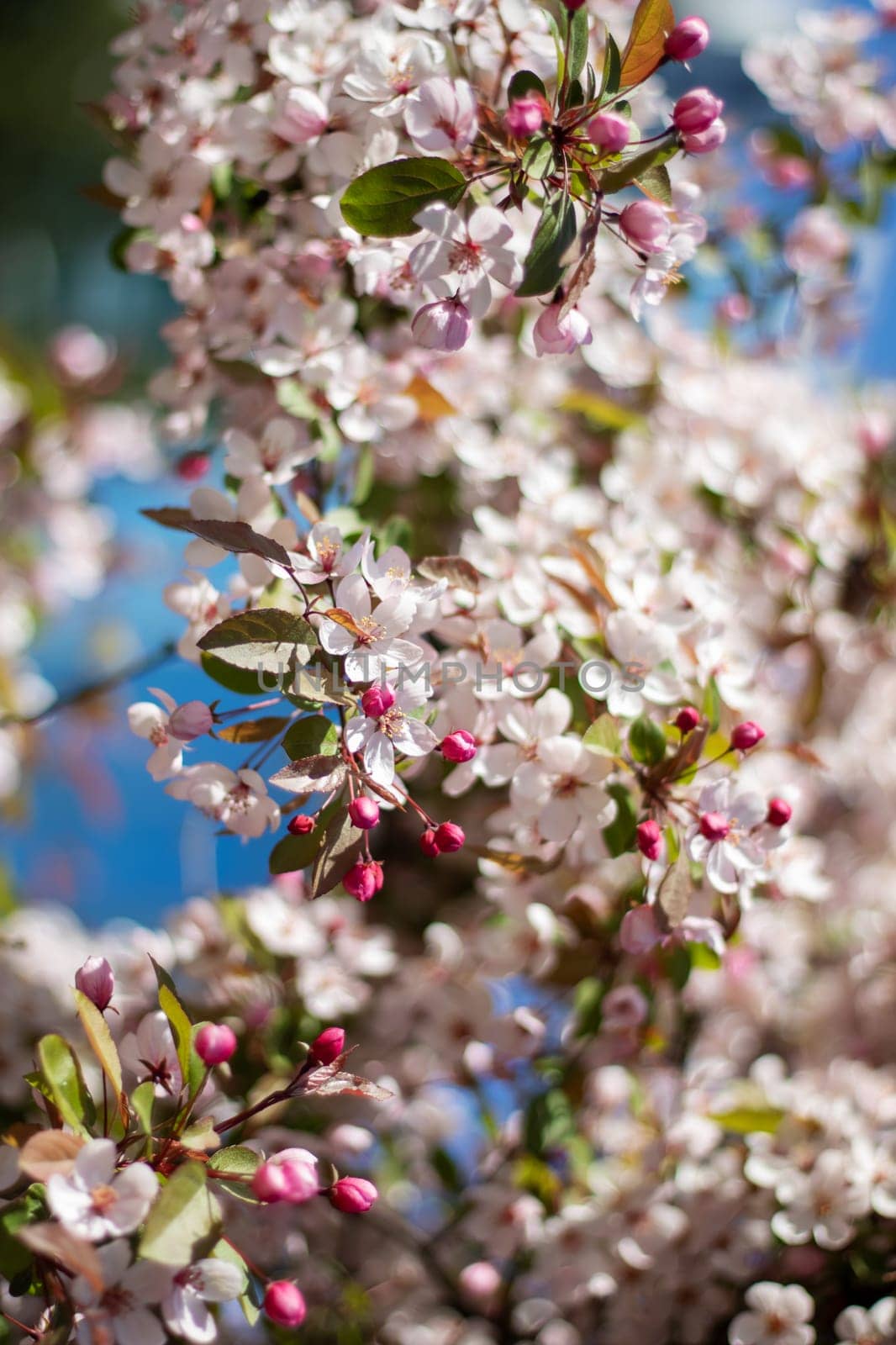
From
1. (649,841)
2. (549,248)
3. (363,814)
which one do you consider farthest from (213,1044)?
(549,248)

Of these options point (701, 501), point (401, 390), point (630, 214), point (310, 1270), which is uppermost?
point (630, 214)

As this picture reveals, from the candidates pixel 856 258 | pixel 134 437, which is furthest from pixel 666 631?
pixel 134 437

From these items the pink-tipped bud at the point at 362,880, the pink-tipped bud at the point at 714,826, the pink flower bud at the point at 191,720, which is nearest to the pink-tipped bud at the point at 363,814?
the pink-tipped bud at the point at 362,880

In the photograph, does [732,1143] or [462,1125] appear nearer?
[732,1143]

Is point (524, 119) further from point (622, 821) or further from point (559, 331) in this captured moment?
point (622, 821)

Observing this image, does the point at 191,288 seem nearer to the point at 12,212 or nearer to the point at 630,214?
the point at 630,214
